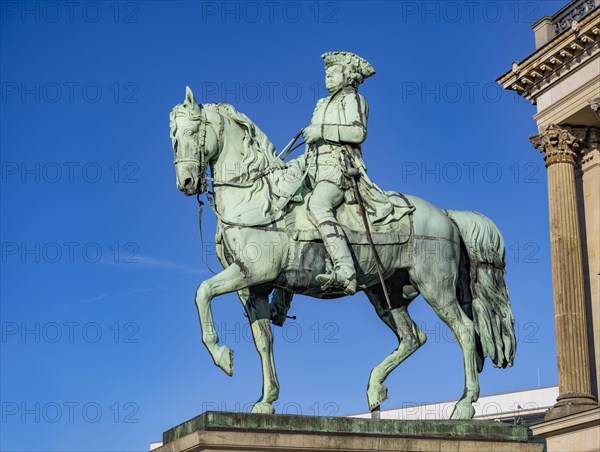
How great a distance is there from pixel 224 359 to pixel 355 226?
8.69 feet

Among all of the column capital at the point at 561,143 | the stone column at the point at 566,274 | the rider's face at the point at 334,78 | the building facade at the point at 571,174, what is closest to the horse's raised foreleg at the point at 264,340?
the rider's face at the point at 334,78

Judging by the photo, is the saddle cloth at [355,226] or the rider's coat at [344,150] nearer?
the saddle cloth at [355,226]

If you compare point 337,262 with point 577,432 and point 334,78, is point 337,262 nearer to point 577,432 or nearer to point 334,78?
point 334,78

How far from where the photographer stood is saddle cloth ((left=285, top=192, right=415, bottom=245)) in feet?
55.4

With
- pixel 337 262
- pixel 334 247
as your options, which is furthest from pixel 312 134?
pixel 337 262

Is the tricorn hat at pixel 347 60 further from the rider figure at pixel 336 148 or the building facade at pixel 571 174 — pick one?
the building facade at pixel 571 174

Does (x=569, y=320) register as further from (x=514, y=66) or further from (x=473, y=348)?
(x=473, y=348)

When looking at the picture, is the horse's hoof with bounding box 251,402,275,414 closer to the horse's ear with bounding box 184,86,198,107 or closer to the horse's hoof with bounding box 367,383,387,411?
the horse's hoof with bounding box 367,383,387,411

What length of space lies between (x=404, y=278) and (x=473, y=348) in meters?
1.36

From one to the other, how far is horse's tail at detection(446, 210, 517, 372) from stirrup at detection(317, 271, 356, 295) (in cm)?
197

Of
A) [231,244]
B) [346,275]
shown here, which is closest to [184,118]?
Result: [231,244]

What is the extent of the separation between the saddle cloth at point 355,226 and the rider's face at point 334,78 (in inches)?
67.2

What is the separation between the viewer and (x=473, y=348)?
1714cm

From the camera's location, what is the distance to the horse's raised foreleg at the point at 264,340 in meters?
16.3
